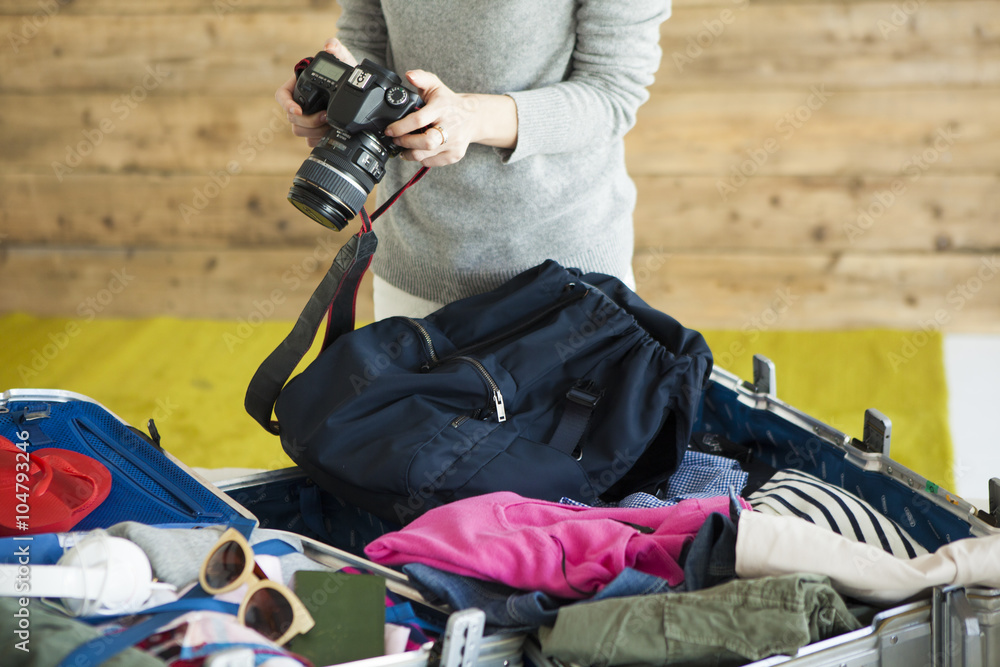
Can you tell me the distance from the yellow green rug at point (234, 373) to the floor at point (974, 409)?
2 centimetres

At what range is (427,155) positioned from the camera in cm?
87

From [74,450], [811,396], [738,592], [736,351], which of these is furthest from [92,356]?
[738,592]

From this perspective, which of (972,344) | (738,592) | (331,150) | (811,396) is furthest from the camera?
(972,344)

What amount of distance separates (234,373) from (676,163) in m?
1.26

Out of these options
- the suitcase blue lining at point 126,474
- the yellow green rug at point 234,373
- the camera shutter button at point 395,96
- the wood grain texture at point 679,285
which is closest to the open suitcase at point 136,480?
the suitcase blue lining at point 126,474

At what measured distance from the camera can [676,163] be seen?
Result: 224cm

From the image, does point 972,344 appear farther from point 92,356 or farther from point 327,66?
point 92,356

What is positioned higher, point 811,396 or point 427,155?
point 811,396

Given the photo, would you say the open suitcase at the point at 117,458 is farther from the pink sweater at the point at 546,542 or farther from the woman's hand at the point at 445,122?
the woman's hand at the point at 445,122

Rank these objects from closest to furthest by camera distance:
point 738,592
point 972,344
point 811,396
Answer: point 738,592 < point 811,396 < point 972,344

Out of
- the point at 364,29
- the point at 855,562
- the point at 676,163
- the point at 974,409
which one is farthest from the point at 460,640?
the point at 676,163

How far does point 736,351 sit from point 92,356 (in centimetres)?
169

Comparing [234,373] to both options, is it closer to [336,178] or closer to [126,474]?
[126,474]

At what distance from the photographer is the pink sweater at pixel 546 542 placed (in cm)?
67
